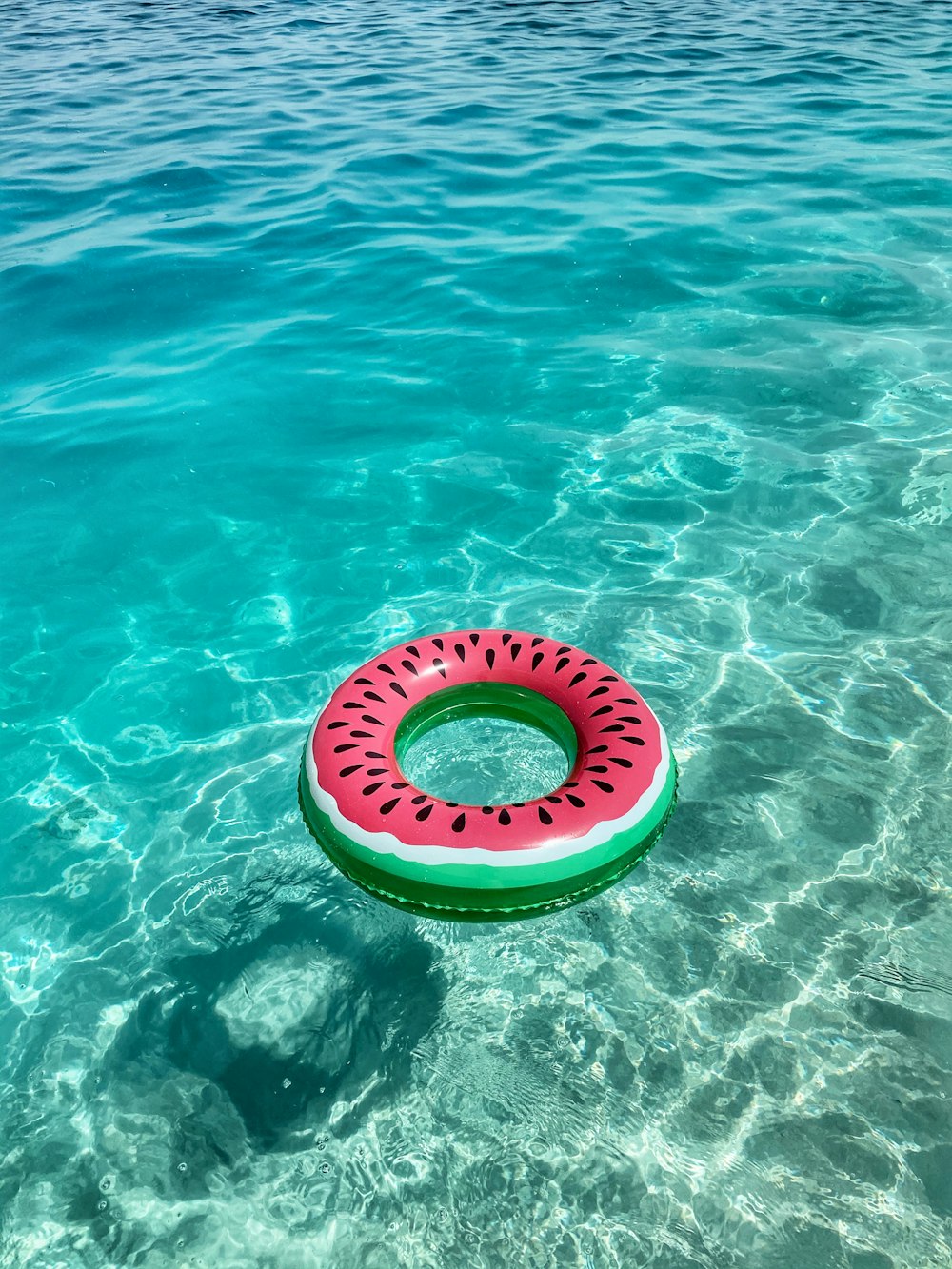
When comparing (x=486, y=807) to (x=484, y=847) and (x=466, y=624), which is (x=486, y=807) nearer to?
(x=484, y=847)

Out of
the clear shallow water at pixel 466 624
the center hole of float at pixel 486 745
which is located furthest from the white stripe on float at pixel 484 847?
the clear shallow water at pixel 466 624

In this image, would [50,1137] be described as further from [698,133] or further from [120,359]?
[698,133]

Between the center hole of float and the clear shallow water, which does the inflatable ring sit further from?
the clear shallow water

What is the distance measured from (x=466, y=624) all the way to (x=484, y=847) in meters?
2.16

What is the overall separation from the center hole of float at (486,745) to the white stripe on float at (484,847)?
0.49m

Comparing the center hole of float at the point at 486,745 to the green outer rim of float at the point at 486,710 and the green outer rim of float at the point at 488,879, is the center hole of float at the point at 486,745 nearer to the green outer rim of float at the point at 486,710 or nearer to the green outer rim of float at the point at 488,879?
the green outer rim of float at the point at 486,710

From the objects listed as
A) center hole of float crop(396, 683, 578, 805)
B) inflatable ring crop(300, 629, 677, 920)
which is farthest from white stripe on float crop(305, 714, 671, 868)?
center hole of float crop(396, 683, 578, 805)

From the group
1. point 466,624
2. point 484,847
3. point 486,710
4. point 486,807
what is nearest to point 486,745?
point 486,710

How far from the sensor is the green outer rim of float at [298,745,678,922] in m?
3.19

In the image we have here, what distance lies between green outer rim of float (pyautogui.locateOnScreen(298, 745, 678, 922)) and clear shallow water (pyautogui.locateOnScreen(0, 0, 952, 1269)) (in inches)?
17.2

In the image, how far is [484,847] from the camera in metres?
3.22

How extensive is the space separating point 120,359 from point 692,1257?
23.1ft

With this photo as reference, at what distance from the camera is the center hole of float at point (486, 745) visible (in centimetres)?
400

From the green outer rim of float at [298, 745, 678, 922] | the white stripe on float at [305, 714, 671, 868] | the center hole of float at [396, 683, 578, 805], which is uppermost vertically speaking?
the white stripe on float at [305, 714, 671, 868]
